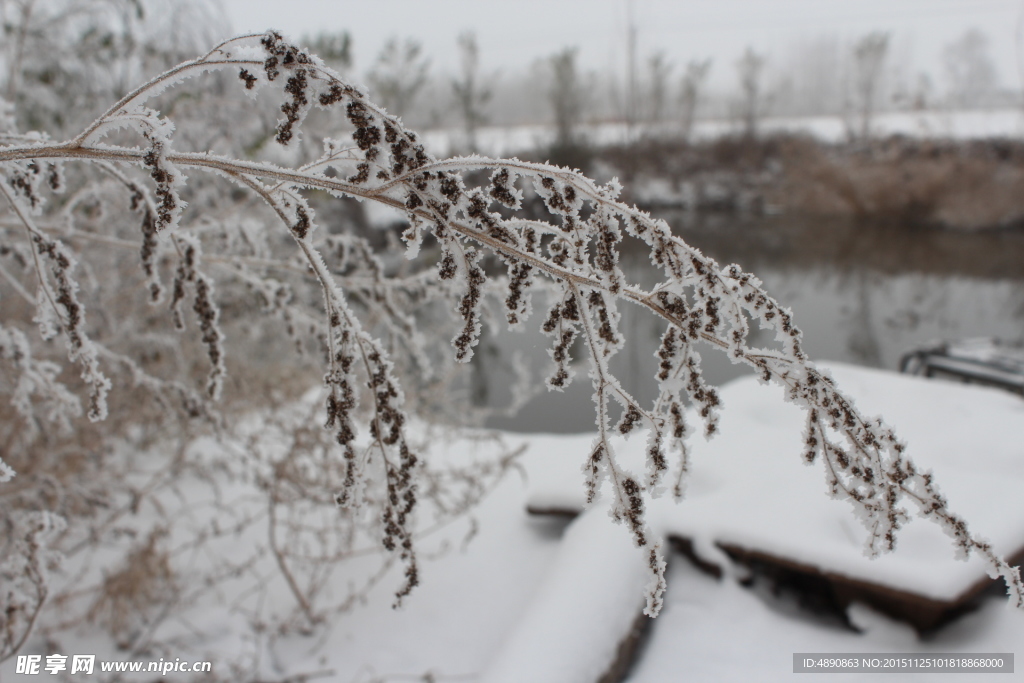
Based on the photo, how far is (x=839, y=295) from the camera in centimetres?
1124

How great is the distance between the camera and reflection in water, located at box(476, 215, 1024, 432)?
25.9 feet

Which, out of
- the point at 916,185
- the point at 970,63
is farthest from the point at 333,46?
the point at 970,63

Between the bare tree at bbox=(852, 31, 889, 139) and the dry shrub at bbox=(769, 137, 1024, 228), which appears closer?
the dry shrub at bbox=(769, 137, 1024, 228)

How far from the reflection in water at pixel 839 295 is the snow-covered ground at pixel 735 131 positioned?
16.3 feet

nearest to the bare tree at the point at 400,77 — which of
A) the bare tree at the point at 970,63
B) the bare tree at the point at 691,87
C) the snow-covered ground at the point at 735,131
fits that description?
the snow-covered ground at the point at 735,131

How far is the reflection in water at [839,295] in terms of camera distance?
311 inches

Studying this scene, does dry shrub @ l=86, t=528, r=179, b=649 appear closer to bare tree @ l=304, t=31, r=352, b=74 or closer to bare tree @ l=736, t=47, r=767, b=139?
bare tree @ l=304, t=31, r=352, b=74

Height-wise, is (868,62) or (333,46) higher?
(868,62)

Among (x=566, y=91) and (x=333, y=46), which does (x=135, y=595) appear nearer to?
(x=333, y=46)

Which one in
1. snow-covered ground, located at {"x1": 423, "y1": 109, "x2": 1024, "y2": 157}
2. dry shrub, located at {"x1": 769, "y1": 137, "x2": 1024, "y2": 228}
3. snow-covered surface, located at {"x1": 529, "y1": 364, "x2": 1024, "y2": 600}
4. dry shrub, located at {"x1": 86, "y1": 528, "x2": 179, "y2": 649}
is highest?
snow-covered ground, located at {"x1": 423, "y1": 109, "x2": 1024, "y2": 157}

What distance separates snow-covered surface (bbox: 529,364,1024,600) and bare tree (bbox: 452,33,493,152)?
16.9 metres

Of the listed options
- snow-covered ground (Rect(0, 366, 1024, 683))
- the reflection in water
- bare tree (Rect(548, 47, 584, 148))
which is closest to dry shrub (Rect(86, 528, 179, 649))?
snow-covered ground (Rect(0, 366, 1024, 683))

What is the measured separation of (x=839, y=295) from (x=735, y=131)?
1195cm

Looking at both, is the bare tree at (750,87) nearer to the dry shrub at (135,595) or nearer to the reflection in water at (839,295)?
the reflection in water at (839,295)
